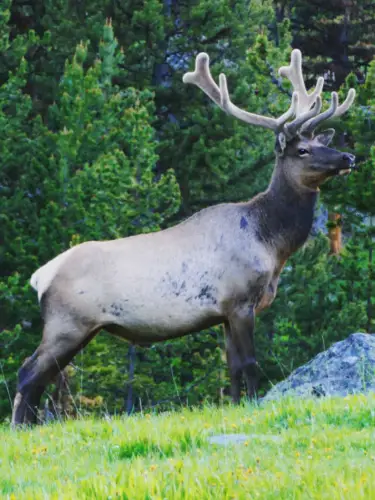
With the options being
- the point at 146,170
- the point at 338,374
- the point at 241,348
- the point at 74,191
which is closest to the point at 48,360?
the point at 241,348

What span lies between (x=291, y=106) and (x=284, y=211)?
91 centimetres

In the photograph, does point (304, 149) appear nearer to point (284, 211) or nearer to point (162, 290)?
point (284, 211)

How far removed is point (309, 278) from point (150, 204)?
3.20 meters

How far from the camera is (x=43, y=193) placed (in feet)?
49.7

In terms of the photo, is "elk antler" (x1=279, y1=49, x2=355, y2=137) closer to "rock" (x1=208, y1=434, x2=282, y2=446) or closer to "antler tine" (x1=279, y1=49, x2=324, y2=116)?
"antler tine" (x1=279, y1=49, x2=324, y2=116)

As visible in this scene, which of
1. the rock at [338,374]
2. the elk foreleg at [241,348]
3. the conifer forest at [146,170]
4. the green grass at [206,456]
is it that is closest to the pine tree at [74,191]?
the conifer forest at [146,170]

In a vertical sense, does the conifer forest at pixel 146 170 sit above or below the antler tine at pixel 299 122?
below

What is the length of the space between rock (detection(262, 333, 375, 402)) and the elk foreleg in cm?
26

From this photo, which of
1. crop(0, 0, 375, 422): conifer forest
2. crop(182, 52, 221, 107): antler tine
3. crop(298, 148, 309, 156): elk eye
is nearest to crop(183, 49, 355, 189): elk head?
crop(298, 148, 309, 156): elk eye

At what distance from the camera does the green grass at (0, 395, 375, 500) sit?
4.05 metres

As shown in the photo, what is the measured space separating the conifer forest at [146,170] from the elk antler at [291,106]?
12.8ft

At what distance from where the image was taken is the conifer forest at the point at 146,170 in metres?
14.6

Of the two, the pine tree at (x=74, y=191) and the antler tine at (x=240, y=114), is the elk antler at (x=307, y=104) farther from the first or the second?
the pine tree at (x=74, y=191)

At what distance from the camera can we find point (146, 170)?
14.9m
